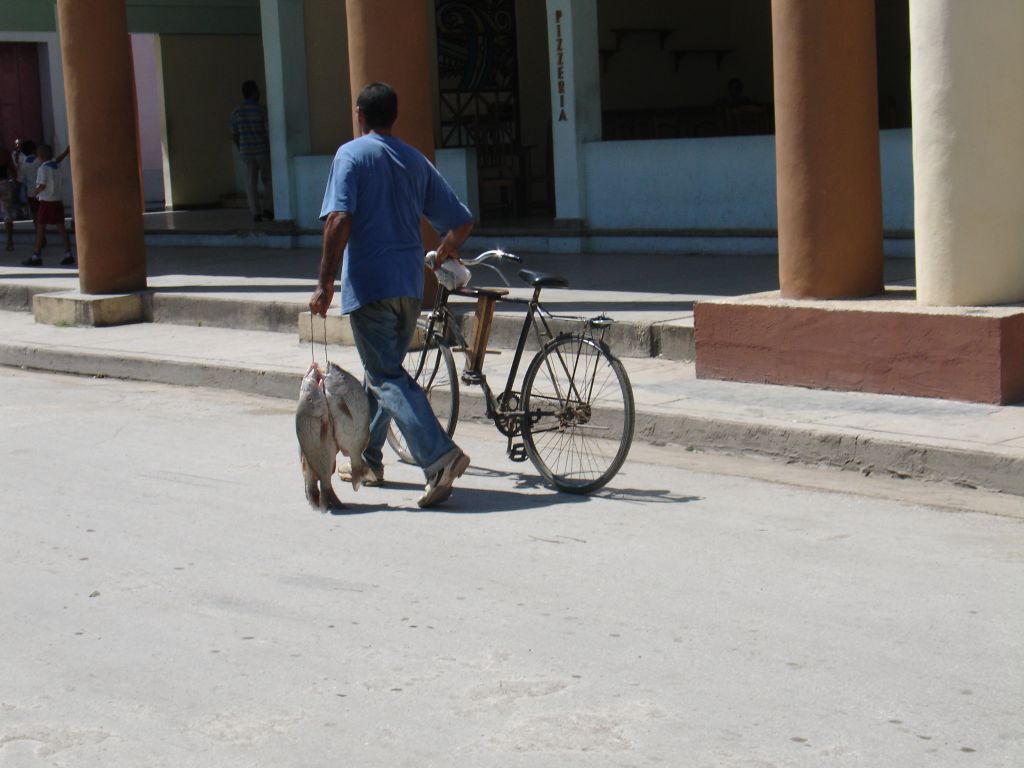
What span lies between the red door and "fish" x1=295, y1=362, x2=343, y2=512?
23.8 m

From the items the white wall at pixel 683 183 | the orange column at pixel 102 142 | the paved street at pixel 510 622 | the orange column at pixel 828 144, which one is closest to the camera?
the paved street at pixel 510 622

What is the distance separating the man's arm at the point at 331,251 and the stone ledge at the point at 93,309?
291 inches

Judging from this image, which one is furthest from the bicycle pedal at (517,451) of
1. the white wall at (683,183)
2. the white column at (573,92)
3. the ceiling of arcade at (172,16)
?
the ceiling of arcade at (172,16)

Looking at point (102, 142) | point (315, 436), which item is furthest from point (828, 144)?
point (102, 142)

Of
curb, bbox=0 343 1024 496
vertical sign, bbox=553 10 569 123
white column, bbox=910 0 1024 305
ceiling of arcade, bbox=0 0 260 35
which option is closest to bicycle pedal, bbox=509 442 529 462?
curb, bbox=0 343 1024 496

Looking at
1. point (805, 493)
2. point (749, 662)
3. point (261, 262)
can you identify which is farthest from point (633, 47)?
point (749, 662)

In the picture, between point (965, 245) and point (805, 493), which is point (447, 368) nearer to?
point (805, 493)

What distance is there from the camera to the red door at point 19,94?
94.0ft

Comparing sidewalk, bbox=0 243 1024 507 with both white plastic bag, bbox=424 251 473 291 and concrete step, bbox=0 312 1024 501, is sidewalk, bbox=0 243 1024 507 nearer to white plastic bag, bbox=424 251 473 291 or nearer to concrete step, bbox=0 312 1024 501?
concrete step, bbox=0 312 1024 501

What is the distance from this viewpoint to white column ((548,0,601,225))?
1611 centimetres

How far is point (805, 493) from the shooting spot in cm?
711

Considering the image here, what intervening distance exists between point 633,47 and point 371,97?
15246mm

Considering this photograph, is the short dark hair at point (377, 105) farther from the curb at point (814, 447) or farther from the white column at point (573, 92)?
the white column at point (573, 92)

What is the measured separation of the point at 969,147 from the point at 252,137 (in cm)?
1378
